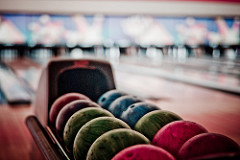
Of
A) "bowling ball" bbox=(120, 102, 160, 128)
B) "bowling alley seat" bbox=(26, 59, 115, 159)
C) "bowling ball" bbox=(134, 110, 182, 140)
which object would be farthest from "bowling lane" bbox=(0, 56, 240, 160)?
"bowling ball" bbox=(134, 110, 182, 140)

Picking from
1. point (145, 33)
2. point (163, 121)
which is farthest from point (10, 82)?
point (145, 33)

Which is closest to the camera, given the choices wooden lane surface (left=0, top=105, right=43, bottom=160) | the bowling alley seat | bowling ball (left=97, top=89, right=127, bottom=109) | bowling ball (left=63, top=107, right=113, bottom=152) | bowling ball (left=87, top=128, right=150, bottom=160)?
bowling ball (left=87, top=128, right=150, bottom=160)

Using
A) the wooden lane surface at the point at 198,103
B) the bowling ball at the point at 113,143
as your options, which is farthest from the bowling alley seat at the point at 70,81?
the wooden lane surface at the point at 198,103

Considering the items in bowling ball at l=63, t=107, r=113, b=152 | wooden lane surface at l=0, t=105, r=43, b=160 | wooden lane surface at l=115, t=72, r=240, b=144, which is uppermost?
bowling ball at l=63, t=107, r=113, b=152

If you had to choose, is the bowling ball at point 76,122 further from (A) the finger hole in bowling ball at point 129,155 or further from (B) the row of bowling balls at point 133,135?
(A) the finger hole in bowling ball at point 129,155

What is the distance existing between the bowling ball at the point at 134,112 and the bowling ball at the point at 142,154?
0.43 m

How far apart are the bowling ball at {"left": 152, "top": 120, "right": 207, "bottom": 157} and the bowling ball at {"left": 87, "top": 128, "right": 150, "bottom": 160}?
0.28ft

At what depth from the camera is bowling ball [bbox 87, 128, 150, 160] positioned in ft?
3.37

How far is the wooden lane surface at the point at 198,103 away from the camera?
10.1 ft

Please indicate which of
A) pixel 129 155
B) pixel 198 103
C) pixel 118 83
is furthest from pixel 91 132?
pixel 118 83

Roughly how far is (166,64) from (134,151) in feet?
26.2

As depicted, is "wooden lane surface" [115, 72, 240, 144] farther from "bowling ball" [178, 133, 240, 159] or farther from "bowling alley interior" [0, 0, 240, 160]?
"bowling ball" [178, 133, 240, 159]

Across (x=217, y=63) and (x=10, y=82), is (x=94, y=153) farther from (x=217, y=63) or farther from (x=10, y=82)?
(x=217, y=63)

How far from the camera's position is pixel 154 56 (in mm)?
11539
